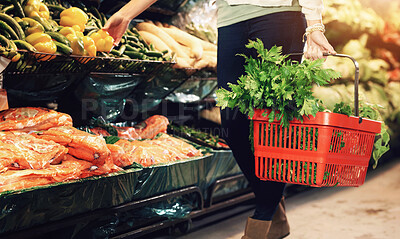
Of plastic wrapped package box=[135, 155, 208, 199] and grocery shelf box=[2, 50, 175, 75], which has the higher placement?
grocery shelf box=[2, 50, 175, 75]

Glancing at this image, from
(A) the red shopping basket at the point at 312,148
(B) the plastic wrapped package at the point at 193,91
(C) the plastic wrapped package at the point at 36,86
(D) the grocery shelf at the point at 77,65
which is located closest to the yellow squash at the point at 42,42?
(D) the grocery shelf at the point at 77,65

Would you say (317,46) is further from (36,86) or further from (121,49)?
(36,86)

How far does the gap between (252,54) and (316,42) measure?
12.1 inches

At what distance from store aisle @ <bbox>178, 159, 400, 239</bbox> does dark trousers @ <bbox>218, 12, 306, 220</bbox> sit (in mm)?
816

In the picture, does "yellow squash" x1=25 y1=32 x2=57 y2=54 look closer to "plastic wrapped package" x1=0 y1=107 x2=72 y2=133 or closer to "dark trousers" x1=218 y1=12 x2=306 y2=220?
"plastic wrapped package" x1=0 y1=107 x2=72 y2=133

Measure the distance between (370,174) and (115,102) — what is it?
3426 mm

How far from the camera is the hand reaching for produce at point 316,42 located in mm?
1761

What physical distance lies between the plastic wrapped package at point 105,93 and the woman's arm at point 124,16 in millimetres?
282

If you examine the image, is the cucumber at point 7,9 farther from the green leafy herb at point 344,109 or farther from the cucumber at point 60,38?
the green leafy herb at point 344,109

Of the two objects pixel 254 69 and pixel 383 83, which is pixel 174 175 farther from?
pixel 383 83

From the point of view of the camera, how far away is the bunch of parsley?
1590 millimetres

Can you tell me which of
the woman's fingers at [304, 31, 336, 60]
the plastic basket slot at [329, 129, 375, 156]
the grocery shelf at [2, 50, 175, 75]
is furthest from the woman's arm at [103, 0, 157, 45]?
the plastic basket slot at [329, 129, 375, 156]

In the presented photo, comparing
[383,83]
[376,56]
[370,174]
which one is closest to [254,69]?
[370,174]

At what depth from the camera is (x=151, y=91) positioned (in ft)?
9.75
